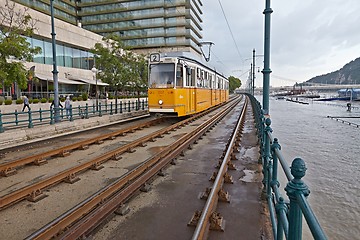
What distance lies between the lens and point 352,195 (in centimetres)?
773

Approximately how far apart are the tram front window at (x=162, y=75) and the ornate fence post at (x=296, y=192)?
1283 centimetres

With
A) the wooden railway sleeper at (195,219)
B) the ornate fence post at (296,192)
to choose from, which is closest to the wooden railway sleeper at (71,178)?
the wooden railway sleeper at (195,219)

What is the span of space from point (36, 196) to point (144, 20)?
83.3 m

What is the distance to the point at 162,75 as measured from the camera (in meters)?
14.6

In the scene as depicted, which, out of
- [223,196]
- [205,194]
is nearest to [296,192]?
[223,196]

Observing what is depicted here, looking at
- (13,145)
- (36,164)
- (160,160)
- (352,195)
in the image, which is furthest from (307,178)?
(13,145)

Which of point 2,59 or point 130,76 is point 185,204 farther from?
point 130,76

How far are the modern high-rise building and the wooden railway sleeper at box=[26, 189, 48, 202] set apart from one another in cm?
7566

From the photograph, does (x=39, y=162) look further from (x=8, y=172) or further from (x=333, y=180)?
(x=333, y=180)

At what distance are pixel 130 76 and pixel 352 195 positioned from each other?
61.8 ft

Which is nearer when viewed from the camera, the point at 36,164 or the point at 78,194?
the point at 78,194

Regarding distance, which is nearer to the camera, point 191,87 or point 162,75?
point 162,75

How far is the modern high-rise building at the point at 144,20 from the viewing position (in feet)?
261

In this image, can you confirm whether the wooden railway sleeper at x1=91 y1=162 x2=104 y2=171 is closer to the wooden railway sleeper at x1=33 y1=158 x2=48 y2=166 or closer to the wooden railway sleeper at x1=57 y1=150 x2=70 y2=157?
the wooden railway sleeper at x1=33 y1=158 x2=48 y2=166
